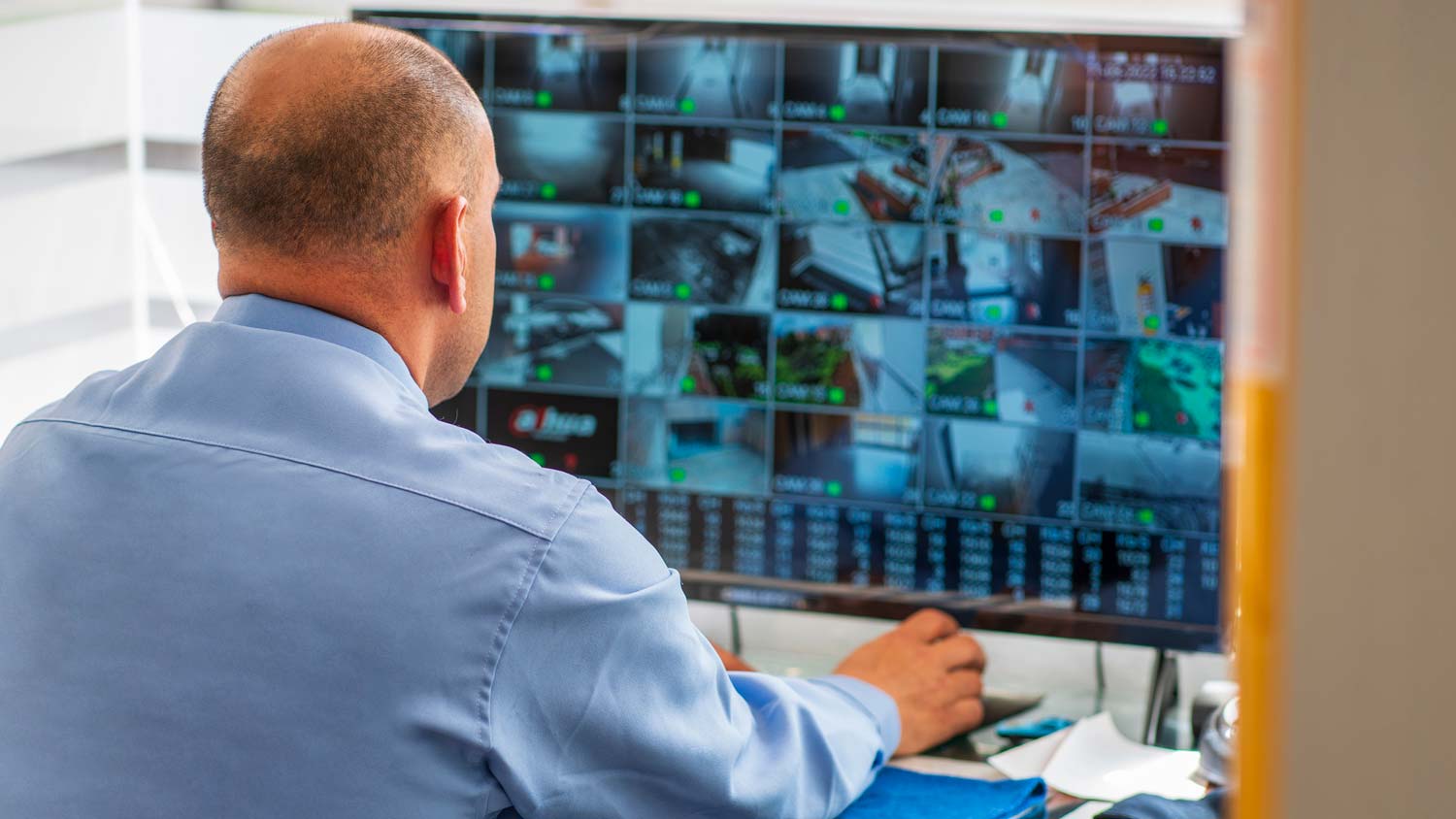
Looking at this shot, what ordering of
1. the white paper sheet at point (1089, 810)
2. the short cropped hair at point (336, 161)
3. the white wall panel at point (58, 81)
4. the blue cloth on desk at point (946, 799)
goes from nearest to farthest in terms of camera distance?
the short cropped hair at point (336, 161)
the blue cloth on desk at point (946, 799)
the white paper sheet at point (1089, 810)
the white wall panel at point (58, 81)

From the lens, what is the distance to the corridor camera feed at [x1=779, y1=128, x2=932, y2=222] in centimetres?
172

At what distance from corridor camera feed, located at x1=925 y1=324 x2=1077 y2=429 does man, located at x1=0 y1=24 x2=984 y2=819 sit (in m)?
0.68

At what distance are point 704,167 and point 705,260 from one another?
12 cm

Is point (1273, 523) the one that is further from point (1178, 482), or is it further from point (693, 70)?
point (693, 70)

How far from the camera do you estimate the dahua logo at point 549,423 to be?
73.7 inches

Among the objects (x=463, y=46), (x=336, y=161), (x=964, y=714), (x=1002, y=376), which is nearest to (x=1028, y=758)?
(x=964, y=714)

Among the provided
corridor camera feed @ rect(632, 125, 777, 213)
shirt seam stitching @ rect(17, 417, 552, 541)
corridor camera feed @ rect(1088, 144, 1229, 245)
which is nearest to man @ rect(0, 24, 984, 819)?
shirt seam stitching @ rect(17, 417, 552, 541)

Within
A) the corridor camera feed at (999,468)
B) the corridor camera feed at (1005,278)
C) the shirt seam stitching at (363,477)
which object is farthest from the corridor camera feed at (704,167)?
the shirt seam stitching at (363,477)

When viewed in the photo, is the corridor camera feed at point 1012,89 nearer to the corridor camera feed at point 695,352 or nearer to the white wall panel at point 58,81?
the corridor camera feed at point 695,352

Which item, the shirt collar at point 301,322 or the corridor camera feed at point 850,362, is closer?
the shirt collar at point 301,322

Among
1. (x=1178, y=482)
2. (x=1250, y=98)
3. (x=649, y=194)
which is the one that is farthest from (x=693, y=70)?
(x=1250, y=98)

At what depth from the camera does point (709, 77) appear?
5.78 ft

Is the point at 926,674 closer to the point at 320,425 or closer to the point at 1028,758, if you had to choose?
the point at 1028,758

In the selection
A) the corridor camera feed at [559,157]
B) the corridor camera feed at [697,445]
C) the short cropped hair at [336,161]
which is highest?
the corridor camera feed at [559,157]
